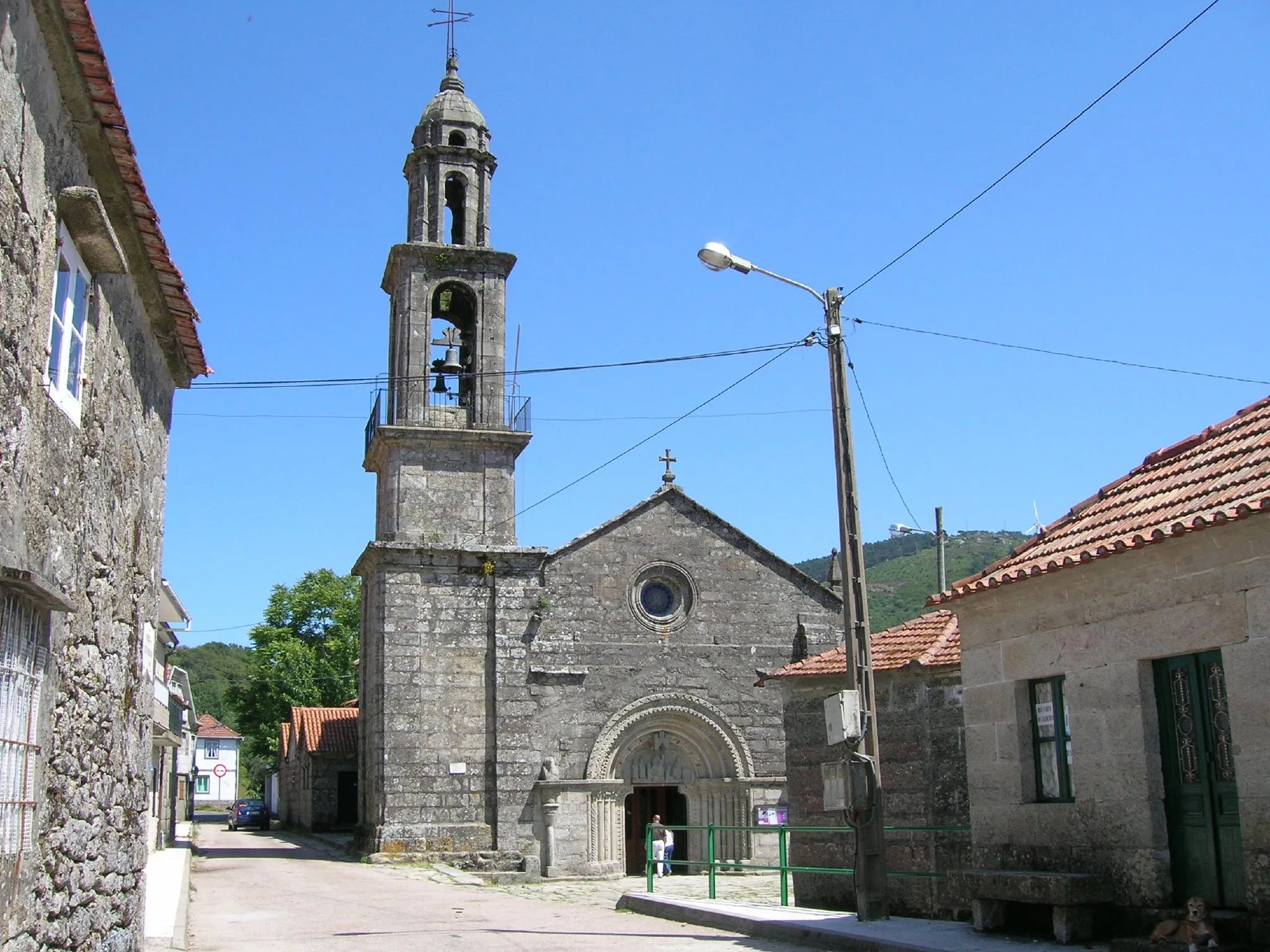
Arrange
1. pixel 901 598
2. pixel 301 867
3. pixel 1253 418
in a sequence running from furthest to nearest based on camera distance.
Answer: pixel 901 598 < pixel 301 867 < pixel 1253 418

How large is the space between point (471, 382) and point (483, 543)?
3.44m

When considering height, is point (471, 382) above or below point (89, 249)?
above

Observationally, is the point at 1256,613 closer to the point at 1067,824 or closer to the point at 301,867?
the point at 1067,824

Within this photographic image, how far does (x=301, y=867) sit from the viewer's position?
75.9ft

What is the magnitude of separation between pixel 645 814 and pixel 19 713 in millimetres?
22143

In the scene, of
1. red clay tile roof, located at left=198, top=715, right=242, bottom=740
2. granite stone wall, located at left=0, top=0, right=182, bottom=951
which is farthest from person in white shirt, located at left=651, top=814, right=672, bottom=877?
red clay tile roof, located at left=198, top=715, right=242, bottom=740

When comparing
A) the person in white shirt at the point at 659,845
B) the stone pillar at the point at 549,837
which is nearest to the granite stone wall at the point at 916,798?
the person in white shirt at the point at 659,845

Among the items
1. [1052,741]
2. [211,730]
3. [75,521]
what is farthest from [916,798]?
[211,730]

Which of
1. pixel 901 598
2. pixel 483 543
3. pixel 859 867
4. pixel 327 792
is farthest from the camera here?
A: pixel 901 598

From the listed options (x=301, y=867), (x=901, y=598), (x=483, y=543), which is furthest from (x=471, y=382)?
(x=901, y=598)

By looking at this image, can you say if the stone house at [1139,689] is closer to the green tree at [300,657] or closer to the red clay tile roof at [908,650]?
the red clay tile roof at [908,650]

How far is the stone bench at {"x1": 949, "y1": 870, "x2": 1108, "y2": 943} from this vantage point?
31.0 feet

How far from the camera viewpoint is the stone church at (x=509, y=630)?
24.5 m

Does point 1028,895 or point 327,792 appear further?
point 327,792
